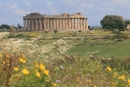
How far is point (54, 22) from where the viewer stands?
135m

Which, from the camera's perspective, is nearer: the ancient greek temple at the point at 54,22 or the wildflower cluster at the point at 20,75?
the wildflower cluster at the point at 20,75

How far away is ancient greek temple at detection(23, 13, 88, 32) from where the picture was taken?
438 feet

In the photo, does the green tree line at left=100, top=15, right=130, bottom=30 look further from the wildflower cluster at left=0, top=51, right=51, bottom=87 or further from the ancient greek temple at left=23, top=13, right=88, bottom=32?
the wildflower cluster at left=0, top=51, right=51, bottom=87

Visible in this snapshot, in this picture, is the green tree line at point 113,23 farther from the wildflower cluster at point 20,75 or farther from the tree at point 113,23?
the wildflower cluster at point 20,75

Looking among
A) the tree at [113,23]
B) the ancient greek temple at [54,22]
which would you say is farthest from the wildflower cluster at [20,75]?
the ancient greek temple at [54,22]

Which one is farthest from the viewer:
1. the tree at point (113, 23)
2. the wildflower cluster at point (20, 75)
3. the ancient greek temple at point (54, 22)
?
the ancient greek temple at point (54, 22)

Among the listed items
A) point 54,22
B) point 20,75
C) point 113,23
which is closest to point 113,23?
point 113,23

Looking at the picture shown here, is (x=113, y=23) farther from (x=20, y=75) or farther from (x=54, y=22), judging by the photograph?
(x=20, y=75)

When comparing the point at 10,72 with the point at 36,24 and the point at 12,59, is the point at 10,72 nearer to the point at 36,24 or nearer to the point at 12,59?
the point at 12,59

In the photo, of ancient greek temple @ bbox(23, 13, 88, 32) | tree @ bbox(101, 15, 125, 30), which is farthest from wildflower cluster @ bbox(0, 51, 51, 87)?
ancient greek temple @ bbox(23, 13, 88, 32)

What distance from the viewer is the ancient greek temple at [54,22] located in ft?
438

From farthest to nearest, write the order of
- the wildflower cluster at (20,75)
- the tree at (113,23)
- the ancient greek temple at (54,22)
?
the ancient greek temple at (54,22)
the tree at (113,23)
the wildflower cluster at (20,75)

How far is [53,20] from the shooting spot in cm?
13562

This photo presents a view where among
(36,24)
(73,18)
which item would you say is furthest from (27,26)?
(73,18)
